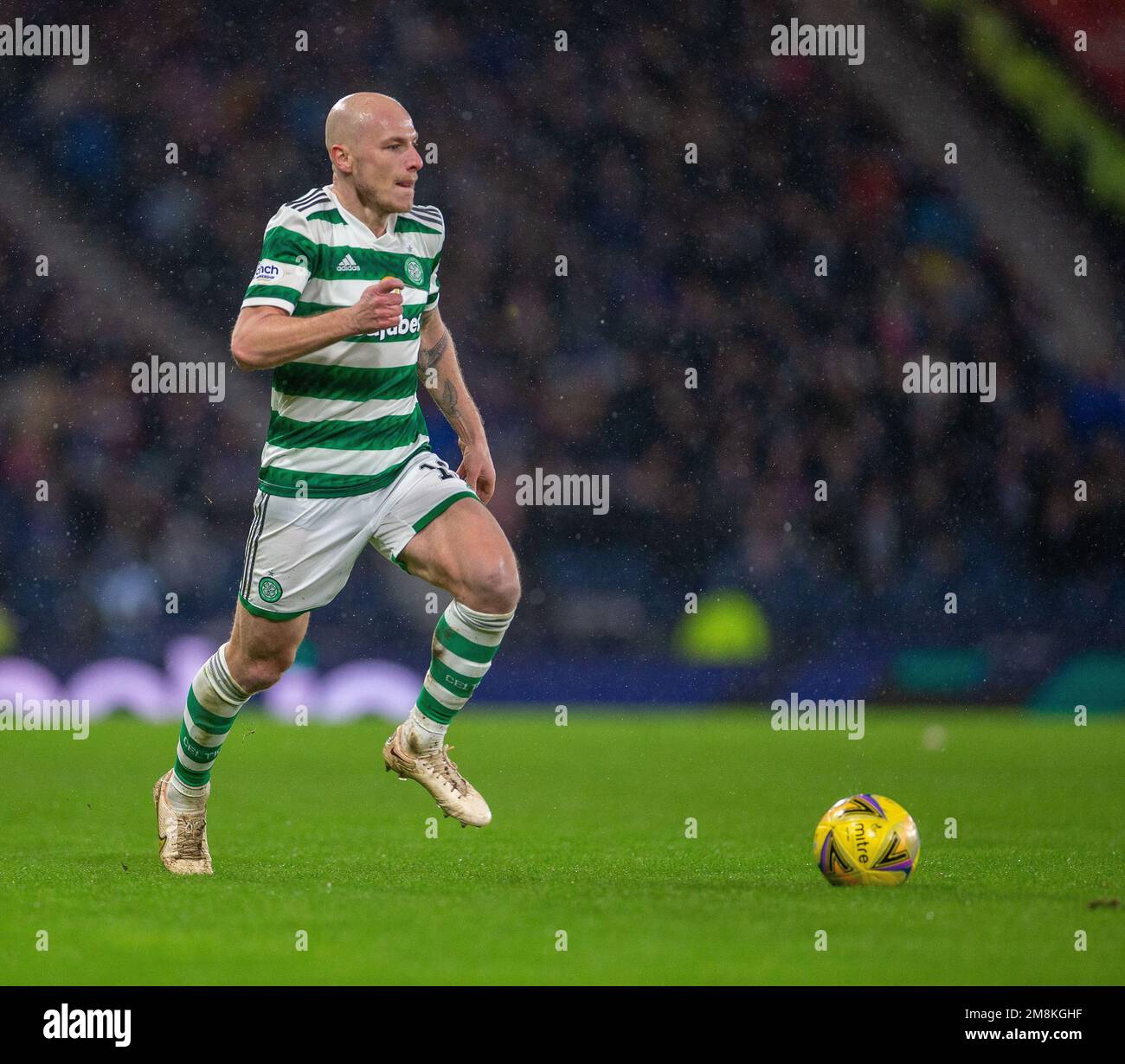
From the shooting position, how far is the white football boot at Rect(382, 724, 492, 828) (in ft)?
18.5

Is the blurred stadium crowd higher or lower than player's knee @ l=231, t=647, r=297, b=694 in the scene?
higher

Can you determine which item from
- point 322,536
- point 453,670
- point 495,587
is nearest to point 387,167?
point 322,536

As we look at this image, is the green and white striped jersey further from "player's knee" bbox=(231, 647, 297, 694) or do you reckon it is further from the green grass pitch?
the green grass pitch

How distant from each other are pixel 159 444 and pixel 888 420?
6.25 metres

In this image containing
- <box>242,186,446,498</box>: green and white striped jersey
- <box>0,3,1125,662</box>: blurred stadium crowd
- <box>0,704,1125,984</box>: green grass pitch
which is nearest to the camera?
<box>0,704,1125,984</box>: green grass pitch

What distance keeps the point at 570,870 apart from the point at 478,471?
1.42 m

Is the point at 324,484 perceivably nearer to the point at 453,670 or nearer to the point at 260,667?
the point at 260,667

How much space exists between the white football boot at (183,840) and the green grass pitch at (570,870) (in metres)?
0.10

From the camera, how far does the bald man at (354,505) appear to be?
224 inches

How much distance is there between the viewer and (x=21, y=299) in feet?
52.1

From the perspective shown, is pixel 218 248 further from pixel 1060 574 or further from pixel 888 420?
pixel 1060 574

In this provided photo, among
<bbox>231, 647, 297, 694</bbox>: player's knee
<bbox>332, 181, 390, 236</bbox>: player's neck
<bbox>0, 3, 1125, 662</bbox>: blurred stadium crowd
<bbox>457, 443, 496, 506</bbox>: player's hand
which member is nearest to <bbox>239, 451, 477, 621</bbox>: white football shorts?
<bbox>231, 647, 297, 694</bbox>: player's knee

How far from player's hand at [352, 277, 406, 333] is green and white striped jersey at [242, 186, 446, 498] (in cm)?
40

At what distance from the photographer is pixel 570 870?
594cm
